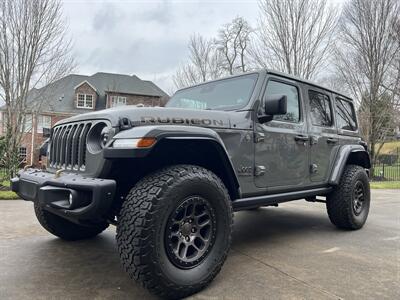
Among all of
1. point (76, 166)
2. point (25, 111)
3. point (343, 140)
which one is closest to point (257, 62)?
point (25, 111)

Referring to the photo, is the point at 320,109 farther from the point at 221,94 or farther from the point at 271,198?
the point at 271,198

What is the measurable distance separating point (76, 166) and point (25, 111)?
10.1 metres

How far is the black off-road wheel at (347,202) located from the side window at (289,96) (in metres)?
1.22

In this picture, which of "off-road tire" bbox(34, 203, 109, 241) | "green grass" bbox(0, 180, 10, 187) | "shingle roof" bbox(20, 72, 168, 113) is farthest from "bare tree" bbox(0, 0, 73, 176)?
"shingle roof" bbox(20, 72, 168, 113)

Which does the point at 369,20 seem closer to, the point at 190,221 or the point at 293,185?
the point at 293,185

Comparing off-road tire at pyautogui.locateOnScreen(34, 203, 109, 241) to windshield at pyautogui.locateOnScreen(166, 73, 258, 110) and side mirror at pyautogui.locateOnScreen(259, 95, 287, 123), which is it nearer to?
windshield at pyautogui.locateOnScreen(166, 73, 258, 110)

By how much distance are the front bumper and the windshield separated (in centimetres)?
164

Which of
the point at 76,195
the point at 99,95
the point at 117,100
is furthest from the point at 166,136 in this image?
the point at 99,95

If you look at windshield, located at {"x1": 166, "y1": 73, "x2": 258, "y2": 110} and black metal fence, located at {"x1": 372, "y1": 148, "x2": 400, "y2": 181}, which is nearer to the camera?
windshield, located at {"x1": 166, "y1": 73, "x2": 258, "y2": 110}

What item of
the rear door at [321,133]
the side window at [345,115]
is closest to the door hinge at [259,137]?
the rear door at [321,133]

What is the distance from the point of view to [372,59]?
16.1m

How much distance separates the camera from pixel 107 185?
88.5 inches

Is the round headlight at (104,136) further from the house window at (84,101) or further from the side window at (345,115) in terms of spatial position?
the house window at (84,101)

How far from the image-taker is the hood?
2.51m
